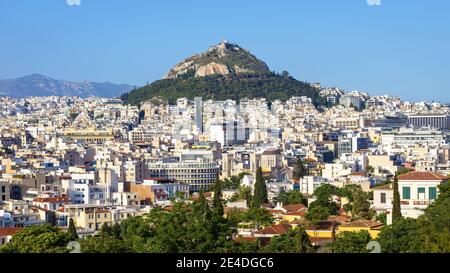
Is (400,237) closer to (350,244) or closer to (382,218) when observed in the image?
(350,244)

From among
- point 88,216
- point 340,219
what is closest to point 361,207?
point 340,219

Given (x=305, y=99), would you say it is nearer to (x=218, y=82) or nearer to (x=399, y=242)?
(x=218, y=82)

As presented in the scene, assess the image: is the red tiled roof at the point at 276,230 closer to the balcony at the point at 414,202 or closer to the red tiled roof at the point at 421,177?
the balcony at the point at 414,202

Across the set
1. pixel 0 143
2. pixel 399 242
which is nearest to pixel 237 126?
pixel 0 143

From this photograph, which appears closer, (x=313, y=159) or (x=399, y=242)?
(x=399, y=242)

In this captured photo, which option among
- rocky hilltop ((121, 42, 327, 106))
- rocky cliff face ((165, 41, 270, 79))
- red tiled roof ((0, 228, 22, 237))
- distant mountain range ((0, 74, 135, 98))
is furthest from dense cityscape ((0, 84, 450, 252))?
rocky cliff face ((165, 41, 270, 79))

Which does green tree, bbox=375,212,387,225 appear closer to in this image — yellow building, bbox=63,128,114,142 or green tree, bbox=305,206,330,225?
green tree, bbox=305,206,330,225
